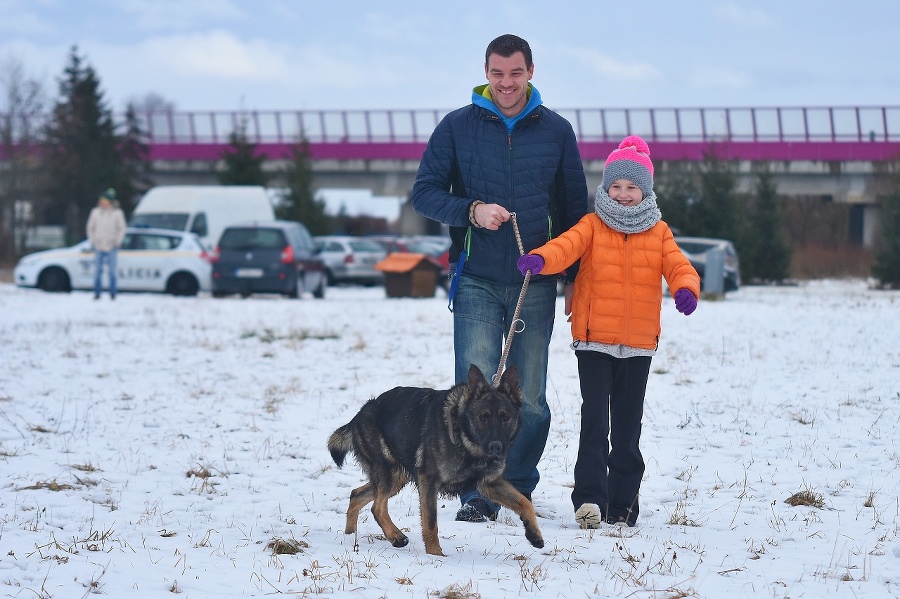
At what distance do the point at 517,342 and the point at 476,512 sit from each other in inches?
35.9

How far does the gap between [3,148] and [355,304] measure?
36770 mm

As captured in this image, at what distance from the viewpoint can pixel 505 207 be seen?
593 centimetres

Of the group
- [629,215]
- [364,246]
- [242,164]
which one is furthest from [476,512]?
[242,164]

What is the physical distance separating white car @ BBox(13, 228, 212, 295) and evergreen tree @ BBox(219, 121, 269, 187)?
86.1ft

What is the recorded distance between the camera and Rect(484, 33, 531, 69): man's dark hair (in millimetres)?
5727

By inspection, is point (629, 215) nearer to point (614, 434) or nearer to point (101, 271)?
point (614, 434)

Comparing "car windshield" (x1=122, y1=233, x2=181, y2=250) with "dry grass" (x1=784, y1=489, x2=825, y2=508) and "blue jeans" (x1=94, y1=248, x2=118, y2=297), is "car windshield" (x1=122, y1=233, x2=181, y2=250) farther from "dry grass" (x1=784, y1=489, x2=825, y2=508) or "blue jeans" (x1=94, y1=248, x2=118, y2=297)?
"dry grass" (x1=784, y1=489, x2=825, y2=508)

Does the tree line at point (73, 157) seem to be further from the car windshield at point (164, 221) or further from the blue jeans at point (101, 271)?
the blue jeans at point (101, 271)

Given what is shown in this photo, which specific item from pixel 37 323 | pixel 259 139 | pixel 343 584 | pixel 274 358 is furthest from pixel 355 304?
pixel 259 139

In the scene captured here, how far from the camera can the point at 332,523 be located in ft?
19.6

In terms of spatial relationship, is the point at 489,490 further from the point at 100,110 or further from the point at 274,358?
the point at 100,110

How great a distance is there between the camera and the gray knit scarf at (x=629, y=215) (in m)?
5.79

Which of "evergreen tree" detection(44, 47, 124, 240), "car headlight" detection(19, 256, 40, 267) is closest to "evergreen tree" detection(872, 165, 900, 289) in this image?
"car headlight" detection(19, 256, 40, 267)

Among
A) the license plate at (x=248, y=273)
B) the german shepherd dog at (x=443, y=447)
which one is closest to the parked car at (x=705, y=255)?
the license plate at (x=248, y=273)
